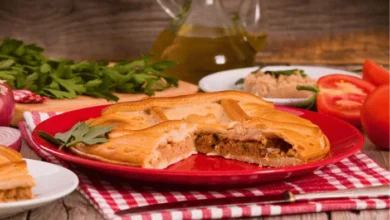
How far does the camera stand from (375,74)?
322cm

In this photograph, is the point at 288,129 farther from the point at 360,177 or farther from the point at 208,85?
the point at 208,85

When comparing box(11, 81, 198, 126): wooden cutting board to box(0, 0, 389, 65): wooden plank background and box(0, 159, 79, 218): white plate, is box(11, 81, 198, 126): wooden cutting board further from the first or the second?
box(0, 0, 389, 65): wooden plank background

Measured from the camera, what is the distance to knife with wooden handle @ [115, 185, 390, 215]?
6.53ft

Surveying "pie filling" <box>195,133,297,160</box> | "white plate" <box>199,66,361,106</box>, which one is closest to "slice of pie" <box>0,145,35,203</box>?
"pie filling" <box>195,133,297,160</box>

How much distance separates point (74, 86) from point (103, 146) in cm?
109

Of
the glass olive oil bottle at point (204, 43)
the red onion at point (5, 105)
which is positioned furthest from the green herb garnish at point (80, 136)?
the glass olive oil bottle at point (204, 43)

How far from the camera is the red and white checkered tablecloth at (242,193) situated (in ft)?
6.61

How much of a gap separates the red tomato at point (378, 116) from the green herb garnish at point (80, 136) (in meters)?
0.94

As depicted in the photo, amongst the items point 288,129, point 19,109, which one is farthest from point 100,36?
point 288,129

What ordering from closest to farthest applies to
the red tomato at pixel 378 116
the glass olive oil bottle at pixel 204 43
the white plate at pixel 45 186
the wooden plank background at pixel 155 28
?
the white plate at pixel 45 186 < the red tomato at pixel 378 116 < the glass olive oil bottle at pixel 204 43 < the wooden plank background at pixel 155 28

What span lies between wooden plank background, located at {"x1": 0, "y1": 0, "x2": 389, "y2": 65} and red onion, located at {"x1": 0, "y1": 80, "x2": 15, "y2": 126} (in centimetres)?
160

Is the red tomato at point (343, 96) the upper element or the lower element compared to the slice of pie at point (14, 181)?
lower

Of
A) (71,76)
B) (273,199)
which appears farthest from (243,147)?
(71,76)

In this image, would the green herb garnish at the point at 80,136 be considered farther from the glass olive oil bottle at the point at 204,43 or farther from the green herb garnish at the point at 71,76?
the glass olive oil bottle at the point at 204,43
